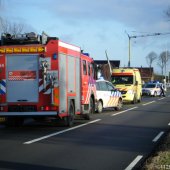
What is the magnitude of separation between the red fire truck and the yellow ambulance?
17373mm

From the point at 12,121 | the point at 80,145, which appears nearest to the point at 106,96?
the point at 12,121

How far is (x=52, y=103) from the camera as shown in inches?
633

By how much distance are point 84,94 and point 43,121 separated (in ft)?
7.08

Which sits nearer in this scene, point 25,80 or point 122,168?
point 122,168

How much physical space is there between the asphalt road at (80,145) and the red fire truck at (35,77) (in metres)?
0.77

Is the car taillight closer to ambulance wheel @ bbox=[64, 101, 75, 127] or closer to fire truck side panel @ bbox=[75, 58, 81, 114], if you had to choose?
ambulance wheel @ bbox=[64, 101, 75, 127]

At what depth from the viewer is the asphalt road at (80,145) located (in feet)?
32.2

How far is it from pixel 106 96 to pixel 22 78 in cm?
926

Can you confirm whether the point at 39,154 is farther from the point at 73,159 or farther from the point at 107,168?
the point at 107,168

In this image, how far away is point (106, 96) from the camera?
25.2 m

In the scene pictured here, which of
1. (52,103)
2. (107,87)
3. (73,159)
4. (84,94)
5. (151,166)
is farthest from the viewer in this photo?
(107,87)

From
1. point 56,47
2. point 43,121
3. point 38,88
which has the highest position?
point 56,47

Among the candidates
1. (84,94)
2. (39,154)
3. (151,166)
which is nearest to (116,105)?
(84,94)

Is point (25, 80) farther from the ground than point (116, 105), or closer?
farther from the ground
